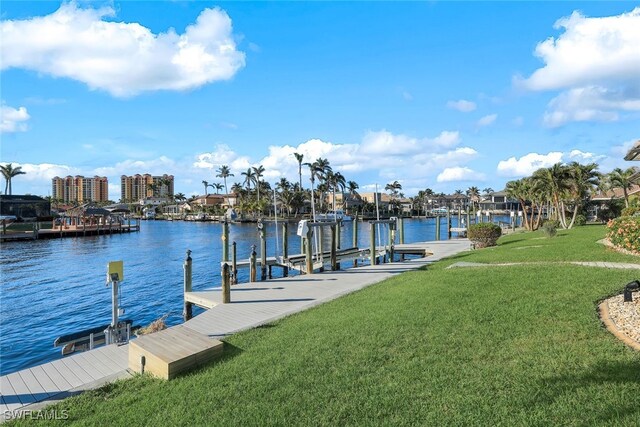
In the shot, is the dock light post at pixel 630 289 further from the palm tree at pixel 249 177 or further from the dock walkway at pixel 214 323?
the palm tree at pixel 249 177

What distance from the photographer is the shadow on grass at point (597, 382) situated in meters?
4.11

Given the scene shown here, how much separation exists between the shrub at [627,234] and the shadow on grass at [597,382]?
1190cm

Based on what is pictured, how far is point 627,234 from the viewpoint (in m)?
14.8

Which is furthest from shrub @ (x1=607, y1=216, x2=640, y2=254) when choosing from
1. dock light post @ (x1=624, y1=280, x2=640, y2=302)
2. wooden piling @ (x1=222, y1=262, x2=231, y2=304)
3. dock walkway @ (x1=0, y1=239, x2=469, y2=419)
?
wooden piling @ (x1=222, y1=262, x2=231, y2=304)

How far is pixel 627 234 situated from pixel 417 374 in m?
13.9

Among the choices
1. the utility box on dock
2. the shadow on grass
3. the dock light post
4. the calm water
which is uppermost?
the dock light post

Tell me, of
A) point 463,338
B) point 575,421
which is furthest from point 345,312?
point 575,421

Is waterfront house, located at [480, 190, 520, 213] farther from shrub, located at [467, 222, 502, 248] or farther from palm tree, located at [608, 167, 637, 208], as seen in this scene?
shrub, located at [467, 222, 502, 248]

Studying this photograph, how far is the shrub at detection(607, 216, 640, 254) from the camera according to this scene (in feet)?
47.0

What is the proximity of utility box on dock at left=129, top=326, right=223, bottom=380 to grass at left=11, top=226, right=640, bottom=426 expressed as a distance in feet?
0.75

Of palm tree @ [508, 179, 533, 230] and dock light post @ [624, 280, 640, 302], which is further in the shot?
palm tree @ [508, 179, 533, 230]

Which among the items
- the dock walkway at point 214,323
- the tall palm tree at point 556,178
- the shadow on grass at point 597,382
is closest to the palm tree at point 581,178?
the tall palm tree at point 556,178

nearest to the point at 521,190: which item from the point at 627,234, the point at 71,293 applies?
the point at 627,234

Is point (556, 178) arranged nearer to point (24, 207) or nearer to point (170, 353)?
point (170, 353)
